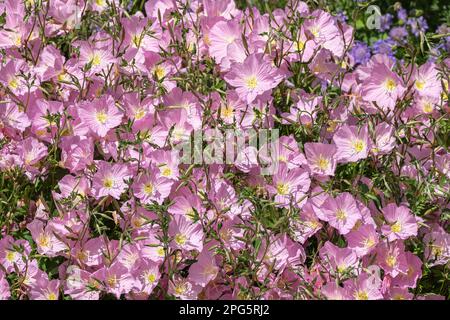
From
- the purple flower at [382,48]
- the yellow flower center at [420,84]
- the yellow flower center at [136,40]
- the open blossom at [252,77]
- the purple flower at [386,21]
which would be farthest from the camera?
the purple flower at [386,21]

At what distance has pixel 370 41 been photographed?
173 inches

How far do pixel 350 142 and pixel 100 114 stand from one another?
0.72 metres

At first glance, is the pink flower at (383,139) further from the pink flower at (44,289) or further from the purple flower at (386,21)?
the purple flower at (386,21)

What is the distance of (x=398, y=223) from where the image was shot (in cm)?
213

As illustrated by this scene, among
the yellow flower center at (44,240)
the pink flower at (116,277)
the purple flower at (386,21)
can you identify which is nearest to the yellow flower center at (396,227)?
the pink flower at (116,277)

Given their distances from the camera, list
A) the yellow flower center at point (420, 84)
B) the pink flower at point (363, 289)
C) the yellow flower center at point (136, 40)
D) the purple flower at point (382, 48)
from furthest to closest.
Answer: the purple flower at point (382, 48)
the yellow flower center at point (136, 40)
the yellow flower center at point (420, 84)
the pink flower at point (363, 289)

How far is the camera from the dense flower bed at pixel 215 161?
2107 millimetres

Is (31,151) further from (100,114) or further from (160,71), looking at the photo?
(160,71)

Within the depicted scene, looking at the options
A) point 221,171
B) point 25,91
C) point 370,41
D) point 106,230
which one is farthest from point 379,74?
point 370,41

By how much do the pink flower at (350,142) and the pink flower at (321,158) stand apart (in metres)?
0.02

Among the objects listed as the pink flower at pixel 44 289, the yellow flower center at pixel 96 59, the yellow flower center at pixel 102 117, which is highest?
the yellow flower center at pixel 96 59

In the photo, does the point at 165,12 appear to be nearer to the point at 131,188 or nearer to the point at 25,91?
the point at 25,91

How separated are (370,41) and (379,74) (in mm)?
2134
